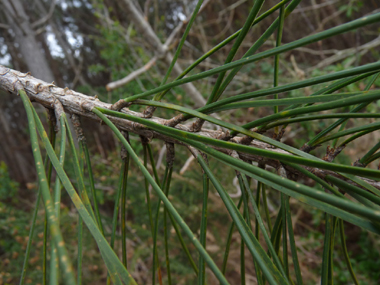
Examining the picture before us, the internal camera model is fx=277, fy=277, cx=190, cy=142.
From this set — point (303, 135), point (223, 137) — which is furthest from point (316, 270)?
point (223, 137)

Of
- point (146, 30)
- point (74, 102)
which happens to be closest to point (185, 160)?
point (146, 30)

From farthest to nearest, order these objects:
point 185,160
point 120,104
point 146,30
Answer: point 185,160 → point 146,30 → point 120,104

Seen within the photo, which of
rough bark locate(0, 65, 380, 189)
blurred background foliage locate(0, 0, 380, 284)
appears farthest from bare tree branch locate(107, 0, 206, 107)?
rough bark locate(0, 65, 380, 189)

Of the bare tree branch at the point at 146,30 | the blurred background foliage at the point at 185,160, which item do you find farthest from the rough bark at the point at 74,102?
the bare tree branch at the point at 146,30

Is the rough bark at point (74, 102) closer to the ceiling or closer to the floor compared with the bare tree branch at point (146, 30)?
closer to the floor

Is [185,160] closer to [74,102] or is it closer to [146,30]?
[146,30]

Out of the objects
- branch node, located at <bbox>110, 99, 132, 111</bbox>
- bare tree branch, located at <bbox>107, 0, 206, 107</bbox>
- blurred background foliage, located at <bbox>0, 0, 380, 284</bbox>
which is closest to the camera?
branch node, located at <bbox>110, 99, 132, 111</bbox>

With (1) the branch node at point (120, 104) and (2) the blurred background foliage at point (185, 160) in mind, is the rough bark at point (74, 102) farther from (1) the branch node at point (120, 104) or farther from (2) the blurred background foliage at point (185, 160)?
(2) the blurred background foliage at point (185, 160)

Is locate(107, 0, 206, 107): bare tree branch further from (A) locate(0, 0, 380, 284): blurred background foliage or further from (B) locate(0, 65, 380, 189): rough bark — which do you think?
(B) locate(0, 65, 380, 189): rough bark

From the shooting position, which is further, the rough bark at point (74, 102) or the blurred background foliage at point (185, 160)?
the blurred background foliage at point (185, 160)

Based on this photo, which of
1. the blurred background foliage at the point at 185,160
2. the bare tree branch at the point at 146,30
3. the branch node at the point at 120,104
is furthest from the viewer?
the blurred background foliage at the point at 185,160

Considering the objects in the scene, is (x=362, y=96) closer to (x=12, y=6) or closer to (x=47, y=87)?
(x=47, y=87)
